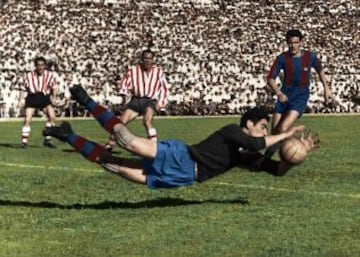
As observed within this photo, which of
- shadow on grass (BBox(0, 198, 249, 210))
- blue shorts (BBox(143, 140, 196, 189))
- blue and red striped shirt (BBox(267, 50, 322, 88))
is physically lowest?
shadow on grass (BBox(0, 198, 249, 210))

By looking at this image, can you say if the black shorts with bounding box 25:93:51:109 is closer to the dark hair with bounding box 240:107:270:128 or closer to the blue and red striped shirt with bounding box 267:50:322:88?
the blue and red striped shirt with bounding box 267:50:322:88

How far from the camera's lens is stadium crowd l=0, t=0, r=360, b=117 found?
164ft

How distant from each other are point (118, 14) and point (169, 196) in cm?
4323

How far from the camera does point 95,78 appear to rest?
50.3m

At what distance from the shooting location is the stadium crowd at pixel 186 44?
49969 mm

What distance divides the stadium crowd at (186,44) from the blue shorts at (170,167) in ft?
116

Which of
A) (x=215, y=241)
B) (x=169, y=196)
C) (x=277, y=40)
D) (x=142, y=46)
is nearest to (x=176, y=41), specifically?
(x=142, y=46)

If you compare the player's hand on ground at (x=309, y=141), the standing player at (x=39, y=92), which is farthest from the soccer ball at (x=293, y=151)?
the standing player at (x=39, y=92)

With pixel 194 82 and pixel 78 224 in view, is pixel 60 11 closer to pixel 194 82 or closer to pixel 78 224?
pixel 194 82

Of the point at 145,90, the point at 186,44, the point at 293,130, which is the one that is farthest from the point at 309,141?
the point at 186,44

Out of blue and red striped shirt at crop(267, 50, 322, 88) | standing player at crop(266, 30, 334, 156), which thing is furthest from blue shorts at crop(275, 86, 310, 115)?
blue and red striped shirt at crop(267, 50, 322, 88)

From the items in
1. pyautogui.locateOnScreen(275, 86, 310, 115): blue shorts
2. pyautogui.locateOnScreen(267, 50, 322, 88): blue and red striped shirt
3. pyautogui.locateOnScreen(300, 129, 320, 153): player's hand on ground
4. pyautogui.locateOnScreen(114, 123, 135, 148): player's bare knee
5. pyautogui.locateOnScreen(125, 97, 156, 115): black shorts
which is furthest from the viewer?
pyautogui.locateOnScreen(125, 97, 156, 115): black shorts

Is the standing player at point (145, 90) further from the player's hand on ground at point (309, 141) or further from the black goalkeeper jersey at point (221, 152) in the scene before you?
the black goalkeeper jersey at point (221, 152)

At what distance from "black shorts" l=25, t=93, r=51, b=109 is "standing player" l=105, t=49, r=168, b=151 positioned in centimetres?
314
